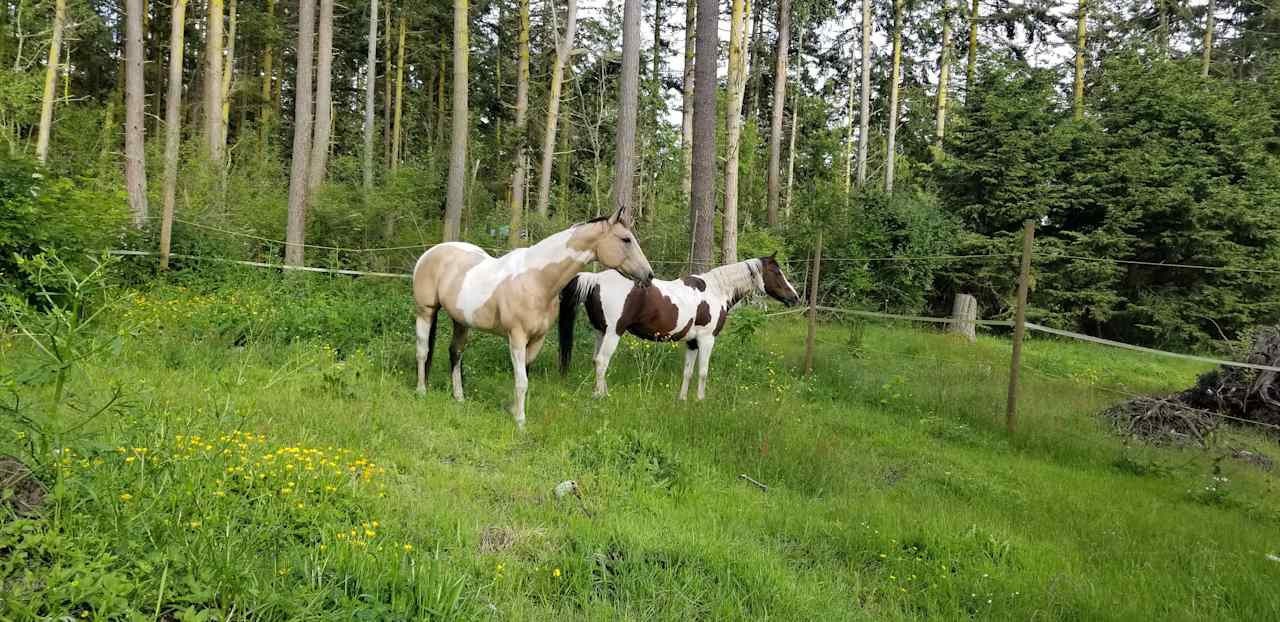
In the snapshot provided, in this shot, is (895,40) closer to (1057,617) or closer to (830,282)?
(830,282)

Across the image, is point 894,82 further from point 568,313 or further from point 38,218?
point 38,218

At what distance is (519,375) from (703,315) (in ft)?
7.77

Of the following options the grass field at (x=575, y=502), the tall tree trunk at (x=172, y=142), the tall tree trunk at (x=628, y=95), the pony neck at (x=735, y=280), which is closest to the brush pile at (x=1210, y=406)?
the grass field at (x=575, y=502)

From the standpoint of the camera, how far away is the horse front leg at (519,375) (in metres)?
5.00

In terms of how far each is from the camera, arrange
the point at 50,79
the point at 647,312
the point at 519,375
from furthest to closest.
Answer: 1. the point at 50,79
2. the point at 647,312
3. the point at 519,375

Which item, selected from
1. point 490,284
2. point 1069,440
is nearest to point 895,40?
point 1069,440

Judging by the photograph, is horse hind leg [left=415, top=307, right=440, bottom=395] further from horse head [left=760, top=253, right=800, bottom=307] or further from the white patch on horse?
horse head [left=760, top=253, right=800, bottom=307]

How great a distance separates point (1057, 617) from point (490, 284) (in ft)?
14.1

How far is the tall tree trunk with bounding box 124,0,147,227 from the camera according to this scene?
11008mm

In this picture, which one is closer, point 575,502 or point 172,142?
point 575,502

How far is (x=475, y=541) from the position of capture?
2863 millimetres

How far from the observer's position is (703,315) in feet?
22.2

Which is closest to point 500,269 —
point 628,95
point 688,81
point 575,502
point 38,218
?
point 575,502

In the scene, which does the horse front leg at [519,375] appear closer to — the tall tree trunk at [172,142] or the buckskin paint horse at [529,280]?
the buckskin paint horse at [529,280]
